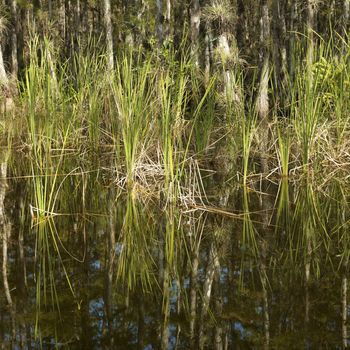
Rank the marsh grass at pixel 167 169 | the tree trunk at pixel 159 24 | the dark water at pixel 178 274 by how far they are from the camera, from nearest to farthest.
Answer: the dark water at pixel 178 274, the marsh grass at pixel 167 169, the tree trunk at pixel 159 24

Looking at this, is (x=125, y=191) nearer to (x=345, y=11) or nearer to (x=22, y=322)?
(x=22, y=322)

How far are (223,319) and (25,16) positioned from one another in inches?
824

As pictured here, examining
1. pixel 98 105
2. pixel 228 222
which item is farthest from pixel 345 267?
pixel 98 105

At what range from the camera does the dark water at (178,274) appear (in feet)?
8.26

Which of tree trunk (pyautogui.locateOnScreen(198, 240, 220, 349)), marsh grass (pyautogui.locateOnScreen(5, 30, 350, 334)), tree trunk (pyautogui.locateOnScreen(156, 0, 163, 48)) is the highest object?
tree trunk (pyautogui.locateOnScreen(156, 0, 163, 48))

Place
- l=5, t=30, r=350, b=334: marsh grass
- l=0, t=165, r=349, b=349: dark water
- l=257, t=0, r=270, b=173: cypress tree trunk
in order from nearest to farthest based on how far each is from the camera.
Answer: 1. l=0, t=165, r=349, b=349: dark water
2. l=5, t=30, r=350, b=334: marsh grass
3. l=257, t=0, r=270, b=173: cypress tree trunk

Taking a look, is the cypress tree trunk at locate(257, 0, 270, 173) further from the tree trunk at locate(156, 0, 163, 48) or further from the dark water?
the tree trunk at locate(156, 0, 163, 48)

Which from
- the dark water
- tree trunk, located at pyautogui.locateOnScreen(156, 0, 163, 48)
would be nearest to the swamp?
the dark water

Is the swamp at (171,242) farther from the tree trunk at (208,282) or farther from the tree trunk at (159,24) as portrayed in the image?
the tree trunk at (159,24)

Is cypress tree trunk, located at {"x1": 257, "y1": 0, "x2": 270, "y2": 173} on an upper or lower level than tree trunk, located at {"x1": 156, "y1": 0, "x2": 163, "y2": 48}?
lower

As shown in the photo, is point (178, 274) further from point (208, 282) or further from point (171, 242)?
point (171, 242)

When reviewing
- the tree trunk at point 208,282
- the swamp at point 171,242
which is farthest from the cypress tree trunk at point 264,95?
the tree trunk at point 208,282

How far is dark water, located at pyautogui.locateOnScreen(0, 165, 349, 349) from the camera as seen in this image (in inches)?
99.1

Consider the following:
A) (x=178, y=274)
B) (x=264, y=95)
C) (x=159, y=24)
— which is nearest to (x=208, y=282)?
(x=178, y=274)
